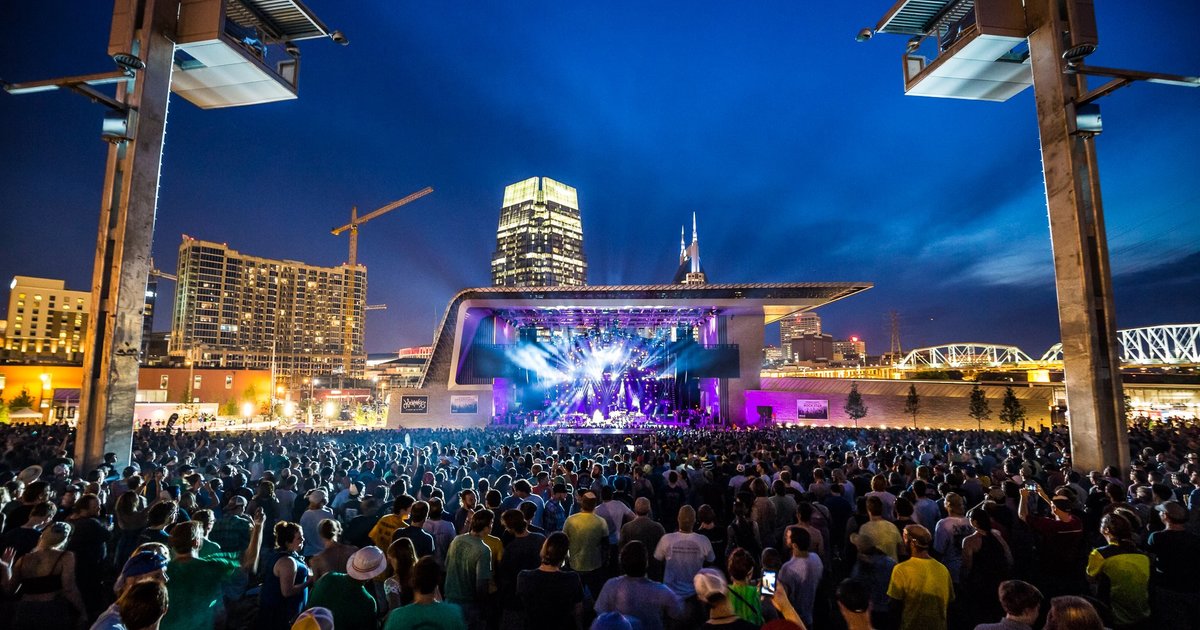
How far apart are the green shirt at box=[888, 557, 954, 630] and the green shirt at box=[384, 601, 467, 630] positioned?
279cm

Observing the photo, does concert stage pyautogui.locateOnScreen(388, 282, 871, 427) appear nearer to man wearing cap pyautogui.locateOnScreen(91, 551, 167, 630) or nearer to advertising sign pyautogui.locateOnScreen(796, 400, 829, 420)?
advertising sign pyautogui.locateOnScreen(796, 400, 829, 420)

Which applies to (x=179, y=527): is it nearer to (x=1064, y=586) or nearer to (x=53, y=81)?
(x=1064, y=586)

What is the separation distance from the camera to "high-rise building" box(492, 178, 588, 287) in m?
168

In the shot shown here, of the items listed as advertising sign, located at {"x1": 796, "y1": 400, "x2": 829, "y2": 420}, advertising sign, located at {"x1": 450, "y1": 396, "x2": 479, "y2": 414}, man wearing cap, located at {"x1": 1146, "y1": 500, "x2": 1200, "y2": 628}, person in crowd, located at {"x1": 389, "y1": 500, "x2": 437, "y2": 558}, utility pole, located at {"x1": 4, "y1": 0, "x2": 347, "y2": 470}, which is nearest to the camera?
man wearing cap, located at {"x1": 1146, "y1": 500, "x2": 1200, "y2": 628}

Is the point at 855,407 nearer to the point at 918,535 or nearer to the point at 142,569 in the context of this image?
the point at 918,535

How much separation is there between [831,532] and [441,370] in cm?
2942

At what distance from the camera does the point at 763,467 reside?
27.6ft

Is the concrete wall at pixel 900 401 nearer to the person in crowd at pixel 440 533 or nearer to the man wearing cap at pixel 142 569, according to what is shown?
the person in crowd at pixel 440 533

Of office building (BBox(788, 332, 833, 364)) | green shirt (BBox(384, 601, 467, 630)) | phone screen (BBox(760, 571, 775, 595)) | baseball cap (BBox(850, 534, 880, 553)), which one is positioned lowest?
baseball cap (BBox(850, 534, 880, 553))

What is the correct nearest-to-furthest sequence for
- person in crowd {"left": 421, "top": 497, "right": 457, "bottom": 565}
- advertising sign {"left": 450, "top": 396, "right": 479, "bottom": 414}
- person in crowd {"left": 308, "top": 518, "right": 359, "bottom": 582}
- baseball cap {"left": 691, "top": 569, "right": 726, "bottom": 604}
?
baseball cap {"left": 691, "top": 569, "right": 726, "bottom": 604}
person in crowd {"left": 308, "top": 518, "right": 359, "bottom": 582}
person in crowd {"left": 421, "top": 497, "right": 457, "bottom": 565}
advertising sign {"left": 450, "top": 396, "right": 479, "bottom": 414}

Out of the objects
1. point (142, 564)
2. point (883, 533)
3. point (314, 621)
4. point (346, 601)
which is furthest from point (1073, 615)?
point (142, 564)

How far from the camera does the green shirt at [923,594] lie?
132 inches

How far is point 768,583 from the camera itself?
3.35 m

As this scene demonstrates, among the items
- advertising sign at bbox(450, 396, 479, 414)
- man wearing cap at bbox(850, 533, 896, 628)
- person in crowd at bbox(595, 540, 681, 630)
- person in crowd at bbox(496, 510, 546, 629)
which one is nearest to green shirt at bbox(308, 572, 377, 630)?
person in crowd at bbox(496, 510, 546, 629)
